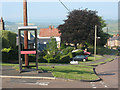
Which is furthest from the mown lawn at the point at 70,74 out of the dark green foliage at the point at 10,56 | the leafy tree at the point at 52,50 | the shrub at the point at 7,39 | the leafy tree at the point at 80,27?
the leafy tree at the point at 80,27

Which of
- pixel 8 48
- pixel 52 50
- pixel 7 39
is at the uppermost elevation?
pixel 7 39

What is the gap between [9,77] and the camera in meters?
16.6

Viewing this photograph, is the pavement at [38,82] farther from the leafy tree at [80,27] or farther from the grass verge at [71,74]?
the leafy tree at [80,27]

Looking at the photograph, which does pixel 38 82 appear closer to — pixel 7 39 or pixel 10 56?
pixel 10 56

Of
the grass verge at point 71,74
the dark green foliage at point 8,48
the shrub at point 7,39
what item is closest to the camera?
the grass verge at point 71,74

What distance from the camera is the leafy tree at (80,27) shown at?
2462 inches

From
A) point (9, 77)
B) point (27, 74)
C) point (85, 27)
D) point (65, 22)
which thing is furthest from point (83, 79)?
point (65, 22)

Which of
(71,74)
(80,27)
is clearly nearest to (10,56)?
(71,74)

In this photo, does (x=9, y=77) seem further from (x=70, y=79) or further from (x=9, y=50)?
(x=9, y=50)

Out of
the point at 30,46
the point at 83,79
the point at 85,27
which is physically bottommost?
the point at 83,79

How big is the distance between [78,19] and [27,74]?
159ft

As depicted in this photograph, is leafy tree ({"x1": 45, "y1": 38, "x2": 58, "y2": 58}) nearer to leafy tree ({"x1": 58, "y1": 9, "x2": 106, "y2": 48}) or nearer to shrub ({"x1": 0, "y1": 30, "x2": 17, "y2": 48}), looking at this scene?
shrub ({"x1": 0, "y1": 30, "x2": 17, "y2": 48})

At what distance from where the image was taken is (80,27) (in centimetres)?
6294

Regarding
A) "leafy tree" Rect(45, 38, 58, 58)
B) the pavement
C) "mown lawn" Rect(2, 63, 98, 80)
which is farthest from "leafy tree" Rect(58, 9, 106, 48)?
the pavement
